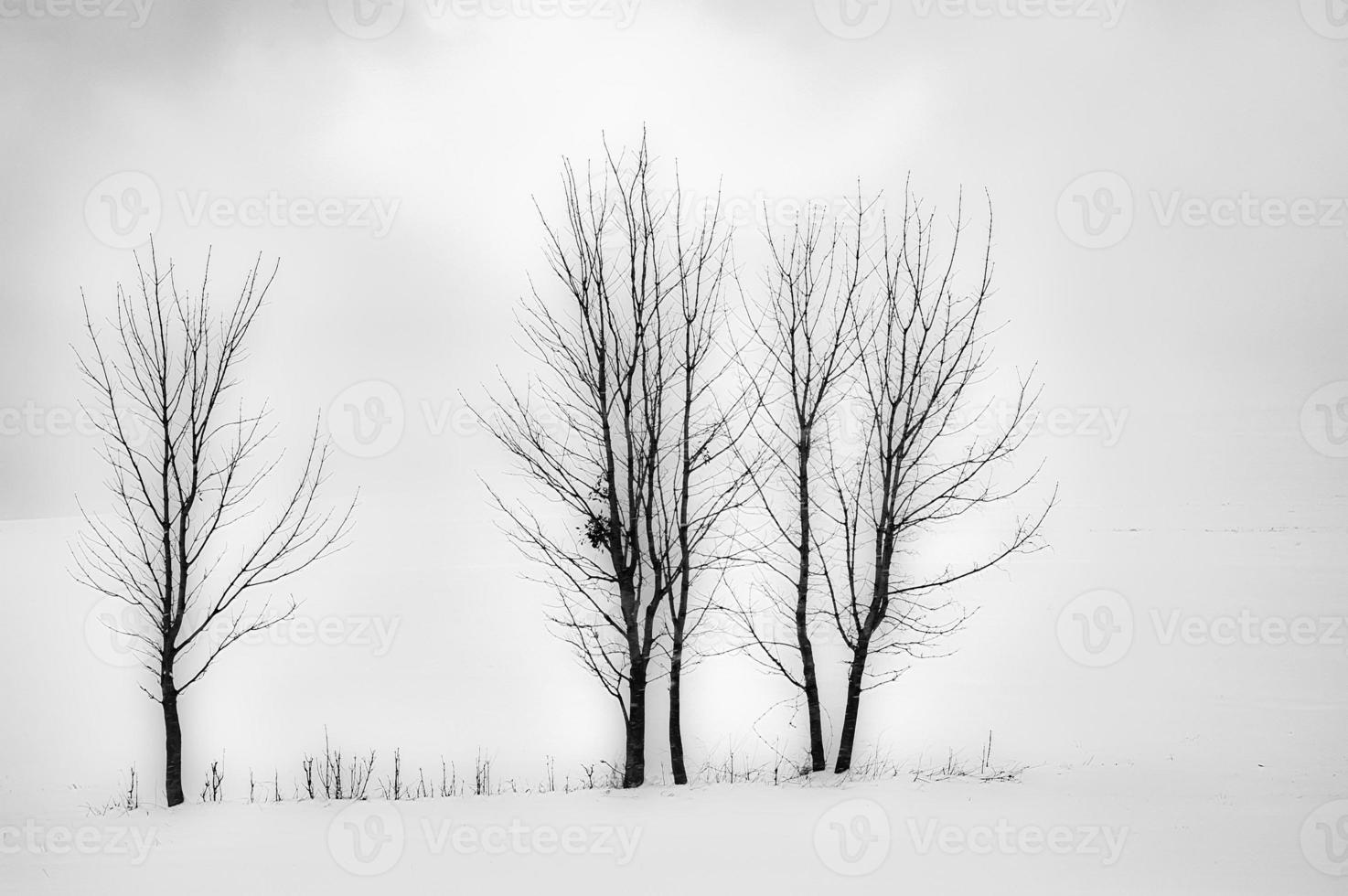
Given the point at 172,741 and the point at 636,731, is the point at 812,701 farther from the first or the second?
the point at 172,741

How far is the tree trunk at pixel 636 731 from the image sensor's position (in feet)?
24.8

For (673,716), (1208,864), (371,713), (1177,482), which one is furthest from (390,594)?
(1177,482)

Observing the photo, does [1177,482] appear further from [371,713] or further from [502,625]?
[371,713]

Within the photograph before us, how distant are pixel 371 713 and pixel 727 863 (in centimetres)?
917

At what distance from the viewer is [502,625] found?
1681 centimetres
